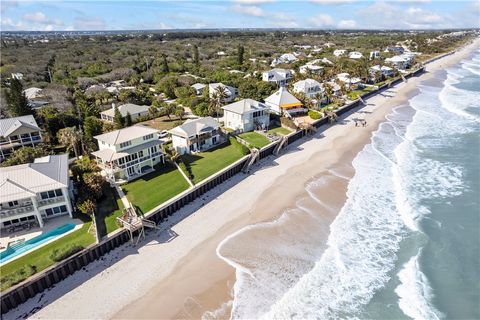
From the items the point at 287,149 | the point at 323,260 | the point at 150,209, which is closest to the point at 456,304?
the point at 323,260

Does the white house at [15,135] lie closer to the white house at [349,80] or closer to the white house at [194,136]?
the white house at [194,136]

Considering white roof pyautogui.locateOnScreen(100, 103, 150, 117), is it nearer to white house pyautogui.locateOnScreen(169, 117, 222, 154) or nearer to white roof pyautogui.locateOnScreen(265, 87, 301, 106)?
white house pyautogui.locateOnScreen(169, 117, 222, 154)

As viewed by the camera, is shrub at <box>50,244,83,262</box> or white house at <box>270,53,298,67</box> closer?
shrub at <box>50,244,83,262</box>

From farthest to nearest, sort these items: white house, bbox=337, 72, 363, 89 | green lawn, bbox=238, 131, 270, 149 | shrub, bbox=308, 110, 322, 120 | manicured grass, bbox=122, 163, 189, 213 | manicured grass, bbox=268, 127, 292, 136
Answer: white house, bbox=337, 72, 363, 89 < shrub, bbox=308, 110, 322, 120 < manicured grass, bbox=268, 127, 292, 136 < green lawn, bbox=238, 131, 270, 149 < manicured grass, bbox=122, 163, 189, 213

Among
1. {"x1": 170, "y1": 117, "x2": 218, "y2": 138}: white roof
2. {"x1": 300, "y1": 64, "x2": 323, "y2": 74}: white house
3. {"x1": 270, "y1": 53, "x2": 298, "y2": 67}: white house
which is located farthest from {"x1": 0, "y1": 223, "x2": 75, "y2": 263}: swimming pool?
{"x1": 270, "y1": 53, "x2": 298, "y2": 67}: white house

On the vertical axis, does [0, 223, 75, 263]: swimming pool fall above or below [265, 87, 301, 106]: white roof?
below

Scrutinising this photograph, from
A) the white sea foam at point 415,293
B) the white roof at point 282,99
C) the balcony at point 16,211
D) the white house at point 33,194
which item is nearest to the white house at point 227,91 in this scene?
the white roof at point 282,99
